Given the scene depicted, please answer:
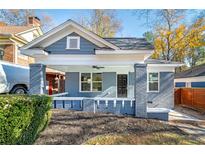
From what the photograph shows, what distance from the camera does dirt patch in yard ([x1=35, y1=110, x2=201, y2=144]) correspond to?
684 centimetres

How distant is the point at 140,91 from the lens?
35.0ft

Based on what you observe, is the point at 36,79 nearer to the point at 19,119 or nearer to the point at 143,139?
the point at 19,119

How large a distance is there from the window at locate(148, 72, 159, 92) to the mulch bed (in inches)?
227

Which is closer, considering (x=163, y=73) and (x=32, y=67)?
(x=32, y=67)

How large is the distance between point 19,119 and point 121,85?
34.3 ft

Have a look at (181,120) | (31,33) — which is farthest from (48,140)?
(31,33)

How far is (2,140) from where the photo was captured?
5.02 m

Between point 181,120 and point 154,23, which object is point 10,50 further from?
point 154,23

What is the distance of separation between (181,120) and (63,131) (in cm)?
623

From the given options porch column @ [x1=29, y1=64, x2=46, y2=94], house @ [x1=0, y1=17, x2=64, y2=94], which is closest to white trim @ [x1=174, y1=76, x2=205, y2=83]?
porch column @ [x1=29, y1=64, x2=46, y2=94]

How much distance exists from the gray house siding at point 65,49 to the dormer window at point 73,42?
0.49 feet

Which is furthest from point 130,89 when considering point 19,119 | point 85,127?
point 19,119

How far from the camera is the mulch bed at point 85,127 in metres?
6.82

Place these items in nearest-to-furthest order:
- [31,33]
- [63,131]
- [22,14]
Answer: [63,131]
[31,33]
[22,14]
